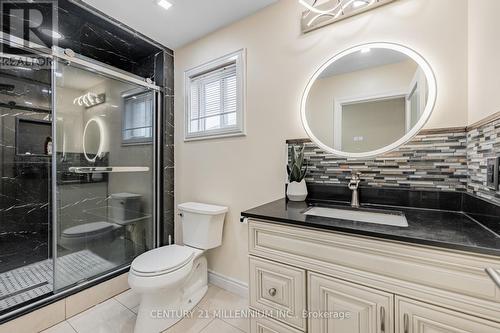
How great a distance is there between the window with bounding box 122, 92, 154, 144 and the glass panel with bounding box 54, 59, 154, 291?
11 mm

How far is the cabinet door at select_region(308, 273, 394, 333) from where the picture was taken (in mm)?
771

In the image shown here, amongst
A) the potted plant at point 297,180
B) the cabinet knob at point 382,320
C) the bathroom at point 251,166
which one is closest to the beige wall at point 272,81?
the bathroom at point 251,166

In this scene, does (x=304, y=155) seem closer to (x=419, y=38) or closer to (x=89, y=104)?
(x=419, y=38)

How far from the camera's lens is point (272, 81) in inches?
63.8

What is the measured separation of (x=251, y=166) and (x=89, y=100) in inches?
65.9

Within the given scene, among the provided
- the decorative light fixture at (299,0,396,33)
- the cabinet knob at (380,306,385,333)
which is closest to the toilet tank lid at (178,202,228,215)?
the cabinet knob at (380,306,385,333)

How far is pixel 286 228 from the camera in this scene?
99 cm

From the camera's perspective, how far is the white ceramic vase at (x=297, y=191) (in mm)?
1400

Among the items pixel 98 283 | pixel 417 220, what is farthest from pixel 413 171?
pixel 98 283

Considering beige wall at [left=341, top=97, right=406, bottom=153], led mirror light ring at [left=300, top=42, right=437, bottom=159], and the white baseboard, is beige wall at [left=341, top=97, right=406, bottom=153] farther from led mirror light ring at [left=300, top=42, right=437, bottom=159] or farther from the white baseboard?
the white baseboard

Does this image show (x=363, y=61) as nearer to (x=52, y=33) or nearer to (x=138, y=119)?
(x=138, y=119)

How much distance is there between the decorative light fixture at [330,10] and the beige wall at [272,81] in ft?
0.13
